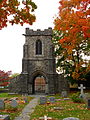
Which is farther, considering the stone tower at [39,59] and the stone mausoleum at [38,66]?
the stone tower at [39,59]

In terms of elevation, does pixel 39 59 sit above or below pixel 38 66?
Answer: above

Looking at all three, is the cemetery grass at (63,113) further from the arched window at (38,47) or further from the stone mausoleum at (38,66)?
the arched window at (38,47)

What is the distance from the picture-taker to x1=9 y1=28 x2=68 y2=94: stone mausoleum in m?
32.7

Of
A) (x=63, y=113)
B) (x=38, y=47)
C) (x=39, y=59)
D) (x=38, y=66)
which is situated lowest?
(x=63, y=113)

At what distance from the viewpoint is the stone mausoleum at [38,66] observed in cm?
3266

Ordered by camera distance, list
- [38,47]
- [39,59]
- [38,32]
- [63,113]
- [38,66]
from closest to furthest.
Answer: [63,113], [38,66], [39,59], [38,47], [38,32]

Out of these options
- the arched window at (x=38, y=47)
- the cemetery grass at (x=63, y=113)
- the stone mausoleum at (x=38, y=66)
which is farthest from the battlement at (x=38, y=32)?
the cemetery grass at (x=63, y=113)

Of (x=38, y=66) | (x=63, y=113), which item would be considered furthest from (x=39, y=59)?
(x=63, y=113)

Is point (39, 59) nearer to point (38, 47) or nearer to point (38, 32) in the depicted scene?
point (38, 47)

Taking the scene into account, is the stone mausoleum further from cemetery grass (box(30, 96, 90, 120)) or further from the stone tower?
cemetery grass (box(30, 96, 90, 120))

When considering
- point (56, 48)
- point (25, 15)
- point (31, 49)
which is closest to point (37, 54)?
point (31, 49)

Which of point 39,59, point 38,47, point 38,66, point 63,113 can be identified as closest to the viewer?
point 63,113

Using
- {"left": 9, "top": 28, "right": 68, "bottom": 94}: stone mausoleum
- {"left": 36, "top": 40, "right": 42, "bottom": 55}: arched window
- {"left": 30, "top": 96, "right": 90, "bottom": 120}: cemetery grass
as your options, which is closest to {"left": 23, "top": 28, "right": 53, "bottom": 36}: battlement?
{"left": 9, "top": 28, "right": 68, "bottom": 94}: stone mausoleum

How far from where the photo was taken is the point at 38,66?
33438mm
